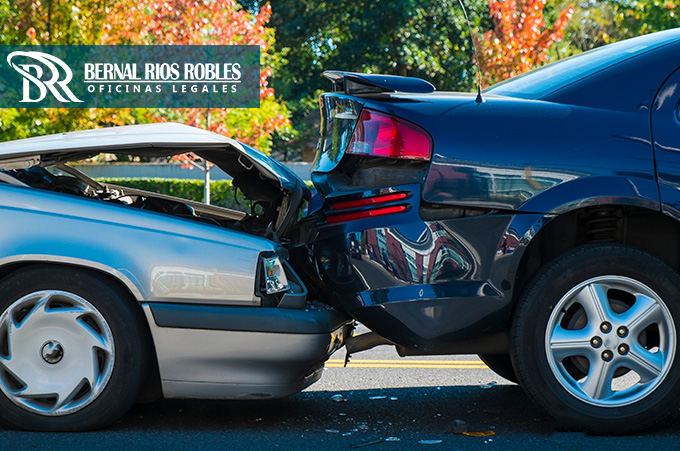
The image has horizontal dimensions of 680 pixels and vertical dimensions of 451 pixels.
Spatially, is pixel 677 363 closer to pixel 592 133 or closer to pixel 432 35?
pixel 592 133

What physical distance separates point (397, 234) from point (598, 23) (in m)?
35.8

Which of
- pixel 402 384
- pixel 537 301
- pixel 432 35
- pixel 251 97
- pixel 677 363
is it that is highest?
pixel 432 35

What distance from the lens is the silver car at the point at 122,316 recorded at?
11.3 feet

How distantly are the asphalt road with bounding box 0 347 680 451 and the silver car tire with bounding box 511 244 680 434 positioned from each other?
14 cm

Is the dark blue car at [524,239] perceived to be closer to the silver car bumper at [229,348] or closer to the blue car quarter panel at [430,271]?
the blue car quarter panel at [430,271]

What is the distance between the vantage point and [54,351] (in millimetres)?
3459

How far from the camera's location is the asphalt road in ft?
11.1

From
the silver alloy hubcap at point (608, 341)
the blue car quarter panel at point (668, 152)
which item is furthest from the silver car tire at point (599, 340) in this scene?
the blue car quarter panel at point (668, 152)

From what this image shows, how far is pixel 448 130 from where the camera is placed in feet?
11.3

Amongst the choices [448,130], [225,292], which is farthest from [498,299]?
[225,292]

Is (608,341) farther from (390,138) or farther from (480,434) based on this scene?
(390,138)

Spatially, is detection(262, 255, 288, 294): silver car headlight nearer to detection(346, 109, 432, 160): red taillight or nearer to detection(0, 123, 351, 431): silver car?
detection(0, 123, 351, 431): silver car

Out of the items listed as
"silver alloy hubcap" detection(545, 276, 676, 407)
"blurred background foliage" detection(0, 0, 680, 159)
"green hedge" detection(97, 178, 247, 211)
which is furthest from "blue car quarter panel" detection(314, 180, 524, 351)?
"green hedge" detection(97, 178, 247, 211)

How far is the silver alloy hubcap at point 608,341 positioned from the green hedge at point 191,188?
16066 millimetres
